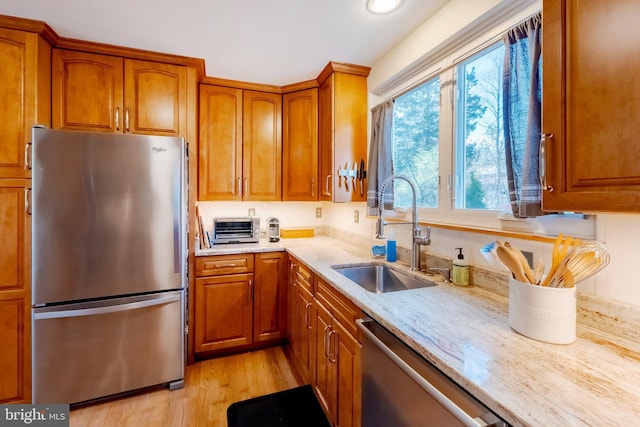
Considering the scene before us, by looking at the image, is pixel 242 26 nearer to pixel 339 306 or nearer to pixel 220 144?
pixel 220 144

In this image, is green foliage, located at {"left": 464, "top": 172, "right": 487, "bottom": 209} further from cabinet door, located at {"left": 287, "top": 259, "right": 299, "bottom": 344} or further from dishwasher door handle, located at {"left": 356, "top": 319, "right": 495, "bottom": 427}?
cabinet door, located at {"left": 287, "top": 259, "right": 299, "bottom": 344}

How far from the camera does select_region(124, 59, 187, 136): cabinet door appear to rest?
2.12 metres

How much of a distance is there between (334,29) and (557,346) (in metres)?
1.93

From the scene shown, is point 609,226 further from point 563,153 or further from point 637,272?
point 563,153

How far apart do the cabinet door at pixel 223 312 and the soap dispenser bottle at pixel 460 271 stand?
1.60 meters

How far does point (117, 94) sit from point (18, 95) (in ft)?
1.68

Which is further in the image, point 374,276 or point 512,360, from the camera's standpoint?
point 374,276

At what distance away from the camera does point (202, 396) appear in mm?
1961

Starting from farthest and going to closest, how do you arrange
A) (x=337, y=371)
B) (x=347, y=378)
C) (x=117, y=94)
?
(x=117, y=94)
(x=337, y=371)
(x=347, y=378)

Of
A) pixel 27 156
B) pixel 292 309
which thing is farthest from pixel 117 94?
pixel 292 309

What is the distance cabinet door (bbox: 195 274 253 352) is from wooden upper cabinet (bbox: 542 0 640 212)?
214 centimetres

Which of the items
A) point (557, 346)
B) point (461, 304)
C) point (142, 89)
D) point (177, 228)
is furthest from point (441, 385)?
point (142, 89)

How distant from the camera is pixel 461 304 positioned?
4.00 feet

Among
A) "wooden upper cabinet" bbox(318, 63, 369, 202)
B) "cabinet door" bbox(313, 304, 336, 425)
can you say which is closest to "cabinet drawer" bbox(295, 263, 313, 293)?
"cabinet door" bbox(313, 304, 336, 425)
